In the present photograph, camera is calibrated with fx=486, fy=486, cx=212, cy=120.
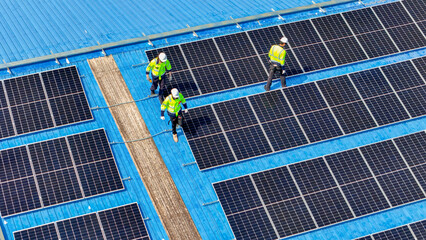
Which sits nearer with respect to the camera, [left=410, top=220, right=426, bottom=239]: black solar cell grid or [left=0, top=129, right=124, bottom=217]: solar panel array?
[left=0, top=129, right=124, bottom=217]: solar panel array

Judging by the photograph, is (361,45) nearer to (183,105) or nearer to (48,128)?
(183,105)

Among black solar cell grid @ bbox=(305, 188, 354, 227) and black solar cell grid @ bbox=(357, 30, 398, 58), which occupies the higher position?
black solar cell grid @ bbox=(357, 30, 398, 58)

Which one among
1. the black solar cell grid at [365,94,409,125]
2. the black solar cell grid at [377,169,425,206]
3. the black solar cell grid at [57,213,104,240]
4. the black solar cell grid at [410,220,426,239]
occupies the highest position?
the black solar cell grid at [365,94,409,125]

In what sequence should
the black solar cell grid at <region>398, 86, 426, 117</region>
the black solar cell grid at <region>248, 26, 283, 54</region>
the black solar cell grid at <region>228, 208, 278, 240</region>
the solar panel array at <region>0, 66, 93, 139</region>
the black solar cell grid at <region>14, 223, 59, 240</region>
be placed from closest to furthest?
the black solar cell grid at <region>14, 223, 59, 240</region> < the black solar cell grid at <region>228, 208, 278, 240</region> < the solar panel array at <region>0, 66, 93, 139</region> < the black solar cell grid at <region>398, 86, 426, 117</region> < the black solar cell grid at <region>248, 26, 283, 54</region>

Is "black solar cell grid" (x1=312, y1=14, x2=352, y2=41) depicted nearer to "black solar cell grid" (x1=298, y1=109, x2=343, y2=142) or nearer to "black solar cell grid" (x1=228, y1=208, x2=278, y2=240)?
"black solar cell grid" (x1=298, y1=109, x2=343, y2=142)

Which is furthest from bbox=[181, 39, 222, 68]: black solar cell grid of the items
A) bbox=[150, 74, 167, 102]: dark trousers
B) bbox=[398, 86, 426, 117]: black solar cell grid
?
bbox=[398, 86, 426, 117]: black solar cell grid

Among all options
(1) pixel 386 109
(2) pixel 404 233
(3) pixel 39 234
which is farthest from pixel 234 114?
(3) pixel 39 234
